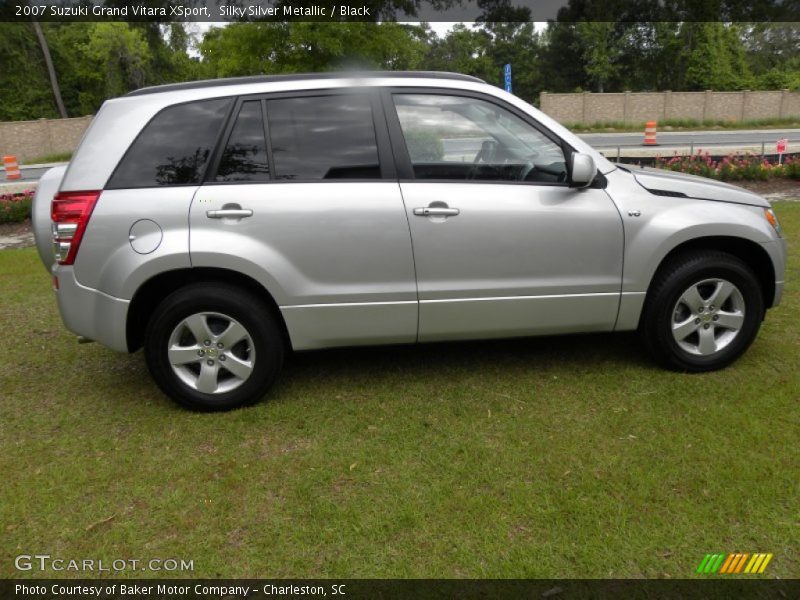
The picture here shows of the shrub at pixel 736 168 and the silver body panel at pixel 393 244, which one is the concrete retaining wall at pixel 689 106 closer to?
the shrub at pixel 736 168

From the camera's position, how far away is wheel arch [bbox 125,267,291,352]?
3.79 m

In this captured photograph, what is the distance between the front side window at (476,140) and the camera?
3902 millimetres

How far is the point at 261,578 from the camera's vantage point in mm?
2596

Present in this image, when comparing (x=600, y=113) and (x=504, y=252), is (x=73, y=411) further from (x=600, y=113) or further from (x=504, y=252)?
(x=600, y=113)

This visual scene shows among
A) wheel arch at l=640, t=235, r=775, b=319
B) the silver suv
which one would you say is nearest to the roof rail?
the silver suv

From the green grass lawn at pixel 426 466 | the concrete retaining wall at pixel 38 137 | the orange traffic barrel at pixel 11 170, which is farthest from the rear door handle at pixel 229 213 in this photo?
the concrete retaining wall at pixel 38 137

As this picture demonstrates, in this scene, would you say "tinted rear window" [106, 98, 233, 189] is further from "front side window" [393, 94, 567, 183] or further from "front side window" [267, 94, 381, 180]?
"front side window" [393, 94, 567, 183]

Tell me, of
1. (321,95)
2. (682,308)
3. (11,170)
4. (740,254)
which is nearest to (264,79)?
(321,95)

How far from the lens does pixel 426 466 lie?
3.30 meters

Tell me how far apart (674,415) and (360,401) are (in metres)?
1.79

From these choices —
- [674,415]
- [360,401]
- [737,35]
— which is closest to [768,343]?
[674,415]

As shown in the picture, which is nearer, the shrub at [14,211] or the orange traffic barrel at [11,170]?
the shrub at [14,211]

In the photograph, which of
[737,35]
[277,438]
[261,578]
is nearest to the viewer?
[261,578]

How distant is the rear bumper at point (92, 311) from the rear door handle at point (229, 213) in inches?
27.0
